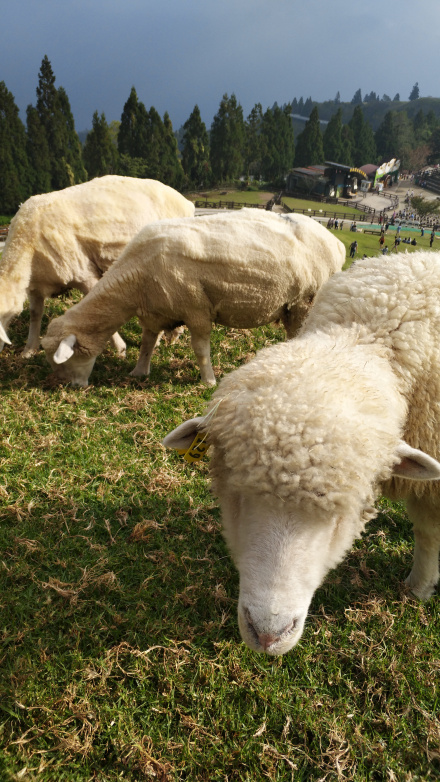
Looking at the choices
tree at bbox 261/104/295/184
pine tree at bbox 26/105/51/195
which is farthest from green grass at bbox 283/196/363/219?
pine tree at bbox 26/105/51/195

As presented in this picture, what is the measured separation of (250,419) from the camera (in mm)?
A: 1577

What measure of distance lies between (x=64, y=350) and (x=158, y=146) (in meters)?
45.2

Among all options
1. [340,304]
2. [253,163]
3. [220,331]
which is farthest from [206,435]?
[253,163]

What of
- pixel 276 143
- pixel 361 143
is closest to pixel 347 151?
pixel 361 143

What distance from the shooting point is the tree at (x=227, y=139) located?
5053 cm

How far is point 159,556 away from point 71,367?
115 inches

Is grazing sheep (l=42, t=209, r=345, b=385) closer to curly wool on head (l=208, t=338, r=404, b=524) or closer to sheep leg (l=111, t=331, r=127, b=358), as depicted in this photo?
sheep leg (l=111, t=331, r=127, b=358)

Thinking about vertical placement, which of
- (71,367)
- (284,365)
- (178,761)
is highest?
(284,365)

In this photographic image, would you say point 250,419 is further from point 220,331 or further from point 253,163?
point 253,163

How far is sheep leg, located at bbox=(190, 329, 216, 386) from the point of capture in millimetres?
5172

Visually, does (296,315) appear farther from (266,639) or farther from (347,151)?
(347,151)

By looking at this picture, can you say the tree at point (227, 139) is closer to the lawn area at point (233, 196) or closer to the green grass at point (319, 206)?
the lawn area at point (233, 196)

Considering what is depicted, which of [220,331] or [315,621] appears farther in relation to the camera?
[220,331]

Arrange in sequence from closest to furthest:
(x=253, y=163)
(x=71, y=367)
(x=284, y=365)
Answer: (x=284, y=365)
(x=71, y=367)
(x=253, y=163)
